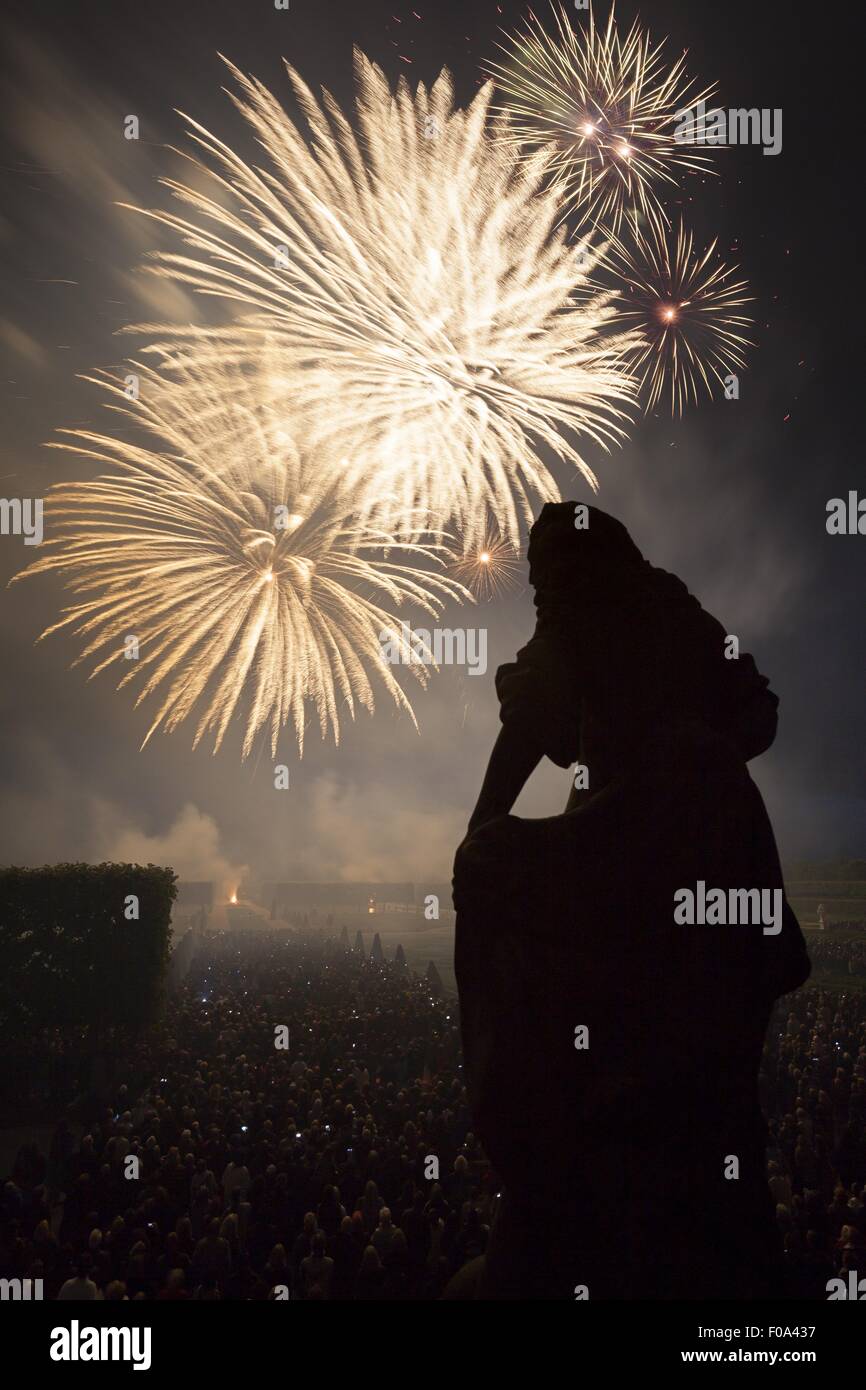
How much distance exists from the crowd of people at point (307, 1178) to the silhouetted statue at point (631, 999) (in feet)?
9.83

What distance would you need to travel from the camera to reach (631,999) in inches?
189

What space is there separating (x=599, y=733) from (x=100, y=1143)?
14121 millimetres

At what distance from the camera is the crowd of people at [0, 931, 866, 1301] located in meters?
8.79

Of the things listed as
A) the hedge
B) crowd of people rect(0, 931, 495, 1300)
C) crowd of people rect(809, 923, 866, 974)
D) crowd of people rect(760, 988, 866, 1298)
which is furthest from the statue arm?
crowd of people rect(809, 923, 866, 974)

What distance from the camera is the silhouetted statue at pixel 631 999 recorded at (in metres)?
4.52

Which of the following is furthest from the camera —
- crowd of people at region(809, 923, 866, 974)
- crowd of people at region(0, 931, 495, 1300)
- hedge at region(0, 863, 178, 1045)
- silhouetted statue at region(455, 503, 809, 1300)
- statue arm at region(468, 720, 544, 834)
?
crowd of people at region(809, 923, 866, 974)

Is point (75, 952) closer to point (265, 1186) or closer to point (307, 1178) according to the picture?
point (265, 1186)

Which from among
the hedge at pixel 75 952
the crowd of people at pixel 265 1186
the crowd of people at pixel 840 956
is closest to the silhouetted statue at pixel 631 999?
the crowd of people at pixel 265 1186

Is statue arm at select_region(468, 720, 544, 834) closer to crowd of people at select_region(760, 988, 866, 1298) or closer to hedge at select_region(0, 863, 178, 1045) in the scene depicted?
crowd of people at select_region(760, 988, 866, 1298)

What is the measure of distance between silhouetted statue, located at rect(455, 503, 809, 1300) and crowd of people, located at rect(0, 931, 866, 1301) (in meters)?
3.00

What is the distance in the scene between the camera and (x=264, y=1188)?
10719mm

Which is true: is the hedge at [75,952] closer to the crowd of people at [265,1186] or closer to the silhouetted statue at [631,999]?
the crowd of people at [265,1186]
